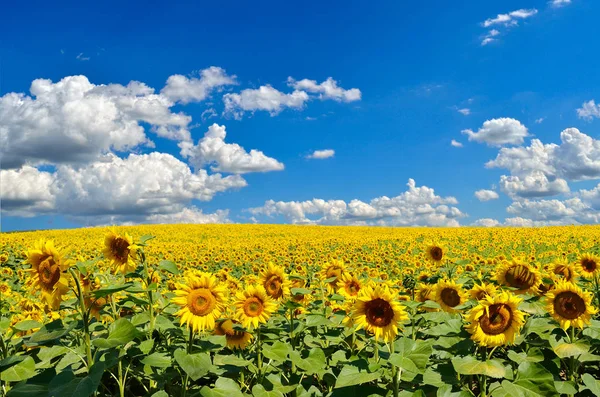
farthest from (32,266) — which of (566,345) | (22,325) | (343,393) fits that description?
(566,345)

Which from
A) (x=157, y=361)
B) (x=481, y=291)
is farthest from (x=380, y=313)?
(x=157, y=361)

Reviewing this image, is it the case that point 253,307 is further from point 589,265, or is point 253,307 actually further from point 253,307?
point 589,265

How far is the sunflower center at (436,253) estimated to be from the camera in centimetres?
811

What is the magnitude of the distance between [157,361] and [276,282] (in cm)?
169

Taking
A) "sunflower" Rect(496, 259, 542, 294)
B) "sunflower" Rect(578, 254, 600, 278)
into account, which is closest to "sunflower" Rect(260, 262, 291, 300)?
"sunflower" Rect(496, 259, 542, 294)

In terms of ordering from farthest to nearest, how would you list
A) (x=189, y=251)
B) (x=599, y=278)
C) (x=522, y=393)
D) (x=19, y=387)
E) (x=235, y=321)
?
1. (x=189, y=251)
2. (x=599, y=278)
3. (x=235, y=321)
4. (x=522, y=393)
5. (x=19, y=387)

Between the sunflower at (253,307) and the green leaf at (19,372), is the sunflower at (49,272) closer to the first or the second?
the green leaf at (19,372)

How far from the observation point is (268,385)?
12.9 feet

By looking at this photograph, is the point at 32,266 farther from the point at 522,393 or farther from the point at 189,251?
the point at 189,251

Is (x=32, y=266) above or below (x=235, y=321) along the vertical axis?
above

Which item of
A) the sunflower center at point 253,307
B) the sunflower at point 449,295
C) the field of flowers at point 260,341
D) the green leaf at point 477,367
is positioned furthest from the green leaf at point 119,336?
the sunflower at point 449,295

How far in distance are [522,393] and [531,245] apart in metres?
22.7

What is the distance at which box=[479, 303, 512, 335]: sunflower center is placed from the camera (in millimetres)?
3760

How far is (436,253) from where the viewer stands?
320 inches
